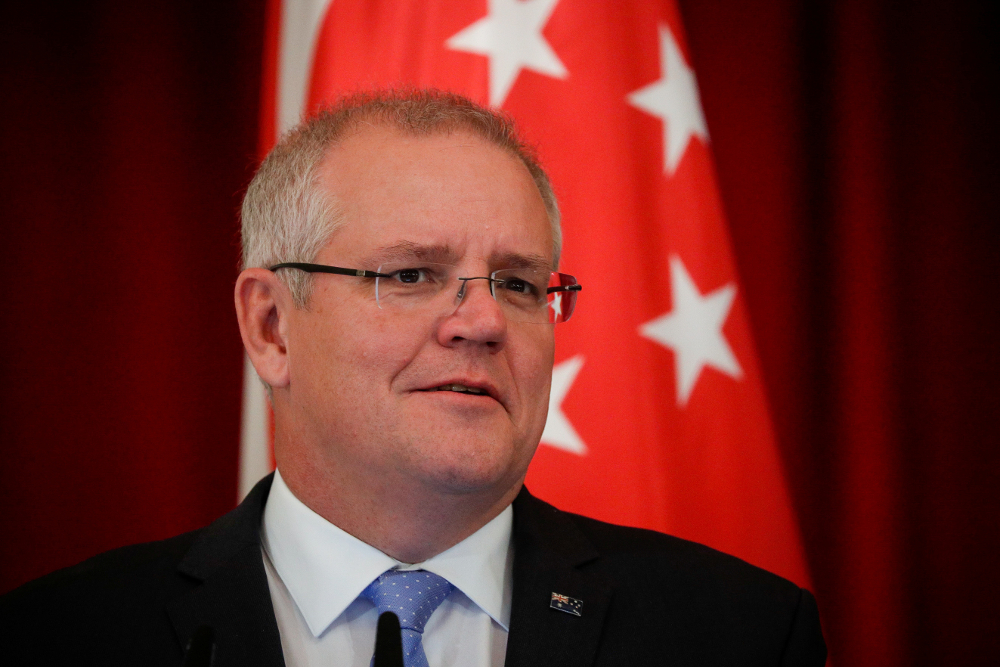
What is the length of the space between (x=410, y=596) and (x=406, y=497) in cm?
18

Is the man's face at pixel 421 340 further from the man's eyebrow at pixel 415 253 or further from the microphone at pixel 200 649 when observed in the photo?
the microphone at pixel 200 649

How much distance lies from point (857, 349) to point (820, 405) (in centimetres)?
23

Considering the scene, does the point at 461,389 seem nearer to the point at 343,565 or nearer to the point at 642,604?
the point at 343,565

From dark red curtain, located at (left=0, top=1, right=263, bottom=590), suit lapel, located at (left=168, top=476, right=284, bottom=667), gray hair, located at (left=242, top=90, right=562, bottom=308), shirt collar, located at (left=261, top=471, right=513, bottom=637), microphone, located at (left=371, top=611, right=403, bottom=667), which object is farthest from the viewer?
dark red curtain, located at (left=0, top=1, right=263, bottom=590)

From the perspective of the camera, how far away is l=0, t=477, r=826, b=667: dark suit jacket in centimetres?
151

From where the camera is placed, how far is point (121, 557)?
172 cm

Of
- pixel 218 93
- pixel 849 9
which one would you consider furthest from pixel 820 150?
pixel 218 93

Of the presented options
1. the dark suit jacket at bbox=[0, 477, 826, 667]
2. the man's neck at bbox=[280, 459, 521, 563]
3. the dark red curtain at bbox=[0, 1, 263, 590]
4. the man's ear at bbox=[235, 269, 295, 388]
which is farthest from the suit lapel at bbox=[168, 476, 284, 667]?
the dark red curtain at bbox=[0, 1, 263, 590]

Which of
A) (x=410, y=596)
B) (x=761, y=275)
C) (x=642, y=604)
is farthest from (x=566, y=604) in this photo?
(x=761, y=275)

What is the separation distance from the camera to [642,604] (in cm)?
167

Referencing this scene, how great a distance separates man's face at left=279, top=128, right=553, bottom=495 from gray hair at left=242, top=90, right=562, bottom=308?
0.04m

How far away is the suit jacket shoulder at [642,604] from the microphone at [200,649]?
2.28 ft

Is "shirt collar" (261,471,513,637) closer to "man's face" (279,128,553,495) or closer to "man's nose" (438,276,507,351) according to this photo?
"man's face" (279,128,553,495)

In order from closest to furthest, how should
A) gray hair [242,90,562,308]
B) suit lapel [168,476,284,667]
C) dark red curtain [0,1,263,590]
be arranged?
suit lapel [168,476,284,667] → gray hair [242,90,562,308] → dark red curtain [0,1,263,590]
